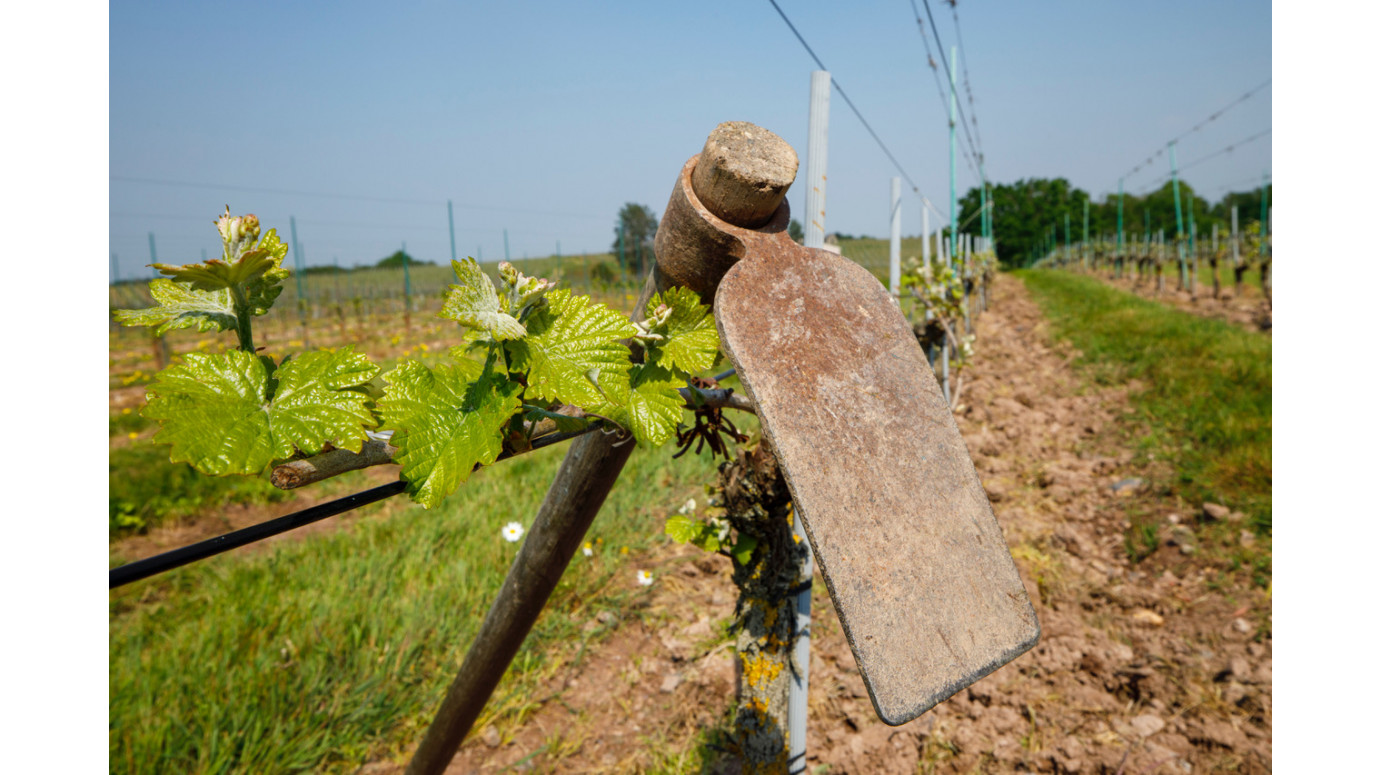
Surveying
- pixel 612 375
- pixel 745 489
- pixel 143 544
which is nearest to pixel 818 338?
pixel 612 375

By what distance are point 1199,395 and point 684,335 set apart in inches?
274

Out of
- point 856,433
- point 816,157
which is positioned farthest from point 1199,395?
point 856,433

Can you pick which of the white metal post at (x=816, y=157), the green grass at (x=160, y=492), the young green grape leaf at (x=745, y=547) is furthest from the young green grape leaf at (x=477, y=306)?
the green grass at (x=160, y=492)

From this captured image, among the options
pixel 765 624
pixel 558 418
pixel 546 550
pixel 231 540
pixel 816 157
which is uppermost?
pixel 816 157

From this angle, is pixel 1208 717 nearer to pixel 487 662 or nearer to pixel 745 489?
pixel 745 489

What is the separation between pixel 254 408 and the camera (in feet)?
1.97

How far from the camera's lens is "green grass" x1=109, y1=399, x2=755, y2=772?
7.38ft

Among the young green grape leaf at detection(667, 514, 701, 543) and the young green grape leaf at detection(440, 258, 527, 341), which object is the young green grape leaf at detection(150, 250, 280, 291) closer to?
the young green grape leaf at detection(440, 258, 527, 341)

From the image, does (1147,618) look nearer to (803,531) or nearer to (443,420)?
(803,531)

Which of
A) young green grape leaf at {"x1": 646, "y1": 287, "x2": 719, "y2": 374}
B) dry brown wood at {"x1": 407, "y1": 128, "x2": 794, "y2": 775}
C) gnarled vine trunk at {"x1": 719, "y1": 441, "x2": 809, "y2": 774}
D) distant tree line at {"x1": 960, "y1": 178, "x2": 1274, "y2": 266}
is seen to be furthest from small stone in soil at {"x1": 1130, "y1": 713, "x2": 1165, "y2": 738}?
distant tree line at {"x1": 960, "y1": 178, "x2": 1274, "y2": 266}

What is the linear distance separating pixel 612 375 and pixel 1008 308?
61.1ft

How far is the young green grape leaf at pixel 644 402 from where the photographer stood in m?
0.71

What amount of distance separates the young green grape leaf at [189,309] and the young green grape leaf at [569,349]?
265mm

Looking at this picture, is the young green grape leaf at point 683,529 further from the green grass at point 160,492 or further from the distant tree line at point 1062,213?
the distant tree line at point 1062,213
